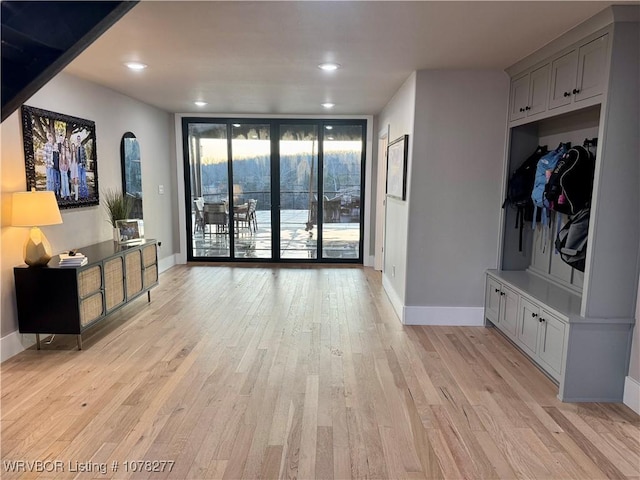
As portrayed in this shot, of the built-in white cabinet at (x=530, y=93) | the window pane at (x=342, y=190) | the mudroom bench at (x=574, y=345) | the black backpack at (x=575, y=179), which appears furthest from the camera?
the window pane at (x=342, y=190)

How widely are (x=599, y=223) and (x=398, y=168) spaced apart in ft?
7.06

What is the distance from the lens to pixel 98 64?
11.9 ft

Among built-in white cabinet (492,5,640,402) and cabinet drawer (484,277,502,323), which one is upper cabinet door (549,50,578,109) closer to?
built-in white cabinet (492,5,640,402)

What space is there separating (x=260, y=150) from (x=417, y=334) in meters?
4.26

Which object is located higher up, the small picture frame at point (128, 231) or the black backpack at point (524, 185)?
the black backpack at point (524, 185)

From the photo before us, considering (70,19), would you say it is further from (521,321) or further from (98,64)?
(521,321)

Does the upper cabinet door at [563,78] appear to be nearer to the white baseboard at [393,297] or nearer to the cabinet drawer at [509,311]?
the cabinet drawer at [509,311]

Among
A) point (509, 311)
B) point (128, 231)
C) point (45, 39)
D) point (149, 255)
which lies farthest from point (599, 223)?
point (128, 231)

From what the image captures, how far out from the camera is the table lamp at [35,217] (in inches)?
125

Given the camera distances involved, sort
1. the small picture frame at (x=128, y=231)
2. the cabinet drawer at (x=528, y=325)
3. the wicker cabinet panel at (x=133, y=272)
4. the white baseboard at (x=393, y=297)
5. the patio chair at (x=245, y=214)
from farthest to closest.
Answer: the patio chair at (x=245, y=214) < the small picture frame at (x=128, y=231) < the white baseboard at (x=393, y=297) < the wicker cabinet panel at (x=133, y=272) < the cabinet drawer at (x=528, y=325)

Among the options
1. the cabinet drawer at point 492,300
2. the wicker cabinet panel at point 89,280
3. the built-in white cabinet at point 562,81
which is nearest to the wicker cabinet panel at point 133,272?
the wicker cabinet panel at point 89,280

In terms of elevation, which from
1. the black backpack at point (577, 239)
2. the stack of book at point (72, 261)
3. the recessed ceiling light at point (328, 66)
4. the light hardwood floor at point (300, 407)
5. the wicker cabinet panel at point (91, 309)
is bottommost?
the light hardwood floor at point (300, 407)

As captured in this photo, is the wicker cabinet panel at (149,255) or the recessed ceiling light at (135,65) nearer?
the recessed ceiling light at (135,65)

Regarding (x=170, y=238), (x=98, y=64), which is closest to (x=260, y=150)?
(x=170, y=238)
